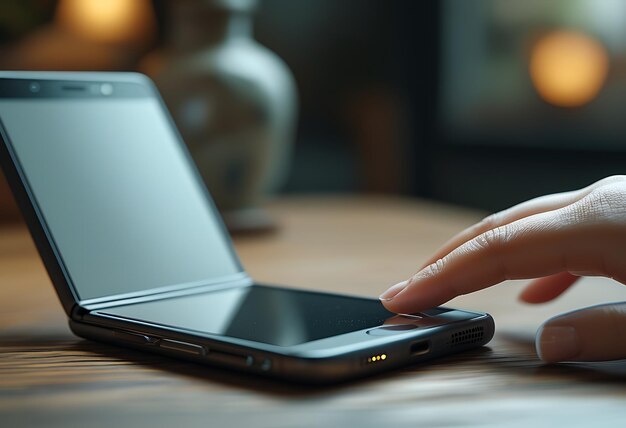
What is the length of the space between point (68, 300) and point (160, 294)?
77 millimetres

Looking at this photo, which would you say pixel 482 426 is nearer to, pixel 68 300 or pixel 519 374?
pixel 519 374

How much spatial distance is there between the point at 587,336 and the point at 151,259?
1.16 feet

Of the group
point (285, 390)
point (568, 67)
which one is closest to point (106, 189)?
point (285, 390)

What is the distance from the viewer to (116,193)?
76 centimetres

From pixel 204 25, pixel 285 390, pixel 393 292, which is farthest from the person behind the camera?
pixel 204 25

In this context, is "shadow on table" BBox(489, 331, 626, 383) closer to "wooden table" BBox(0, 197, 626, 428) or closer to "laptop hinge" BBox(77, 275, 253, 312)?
"wooden table" BBox(0, 197, 626, 428)

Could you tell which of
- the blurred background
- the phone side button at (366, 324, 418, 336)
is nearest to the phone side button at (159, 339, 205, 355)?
the phone side button at (366, 324, 418, 336)

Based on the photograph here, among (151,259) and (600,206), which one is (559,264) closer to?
(600,206)

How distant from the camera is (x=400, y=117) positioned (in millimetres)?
2432

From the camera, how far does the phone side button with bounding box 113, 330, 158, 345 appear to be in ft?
1.90

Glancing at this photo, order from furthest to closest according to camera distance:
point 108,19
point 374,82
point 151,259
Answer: point 374,82 < point 108,19 < point 151,259

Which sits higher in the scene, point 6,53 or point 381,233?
point 6,53

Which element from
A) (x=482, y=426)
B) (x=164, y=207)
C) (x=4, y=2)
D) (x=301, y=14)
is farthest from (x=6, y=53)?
(x=482, y=426)

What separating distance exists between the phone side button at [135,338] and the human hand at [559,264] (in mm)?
156
